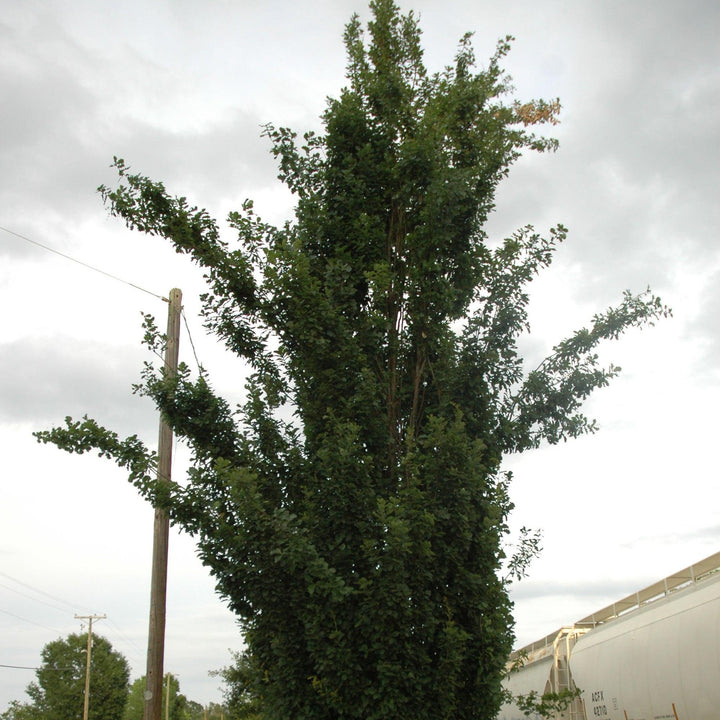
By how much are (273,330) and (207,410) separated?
1.22 m

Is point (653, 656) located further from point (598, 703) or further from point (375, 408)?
point (375, 408)

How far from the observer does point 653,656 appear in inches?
415

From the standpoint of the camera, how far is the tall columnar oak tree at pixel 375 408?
22.8ft

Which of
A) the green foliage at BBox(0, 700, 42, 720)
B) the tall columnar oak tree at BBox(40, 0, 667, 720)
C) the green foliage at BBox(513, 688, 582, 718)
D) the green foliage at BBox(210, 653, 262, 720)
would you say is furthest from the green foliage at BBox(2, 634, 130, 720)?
the tall columnar oak tree at BBox(40, 0, 667, 720)

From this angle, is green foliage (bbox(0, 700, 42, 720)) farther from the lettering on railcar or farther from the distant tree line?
the lettering on railcar

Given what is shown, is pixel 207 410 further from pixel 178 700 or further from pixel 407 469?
pixel 178 700

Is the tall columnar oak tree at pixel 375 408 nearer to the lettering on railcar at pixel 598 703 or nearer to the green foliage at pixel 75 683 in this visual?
the lettering on railcar at pixel 598 703

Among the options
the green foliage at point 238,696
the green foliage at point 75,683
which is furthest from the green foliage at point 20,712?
the green foliage at point 238,696

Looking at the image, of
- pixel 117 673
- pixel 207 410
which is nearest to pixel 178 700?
pixel 117 673

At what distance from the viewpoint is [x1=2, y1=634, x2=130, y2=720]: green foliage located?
6575cm

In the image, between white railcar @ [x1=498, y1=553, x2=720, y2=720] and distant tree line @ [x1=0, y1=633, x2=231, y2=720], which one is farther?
distant tree line @ [x1=0, y1=633, x2=231, y2=720]

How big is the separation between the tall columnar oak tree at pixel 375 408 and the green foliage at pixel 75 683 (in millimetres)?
66696

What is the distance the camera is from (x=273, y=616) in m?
7.23

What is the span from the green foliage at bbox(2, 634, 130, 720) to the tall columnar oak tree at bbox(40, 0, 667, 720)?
66.7 m
